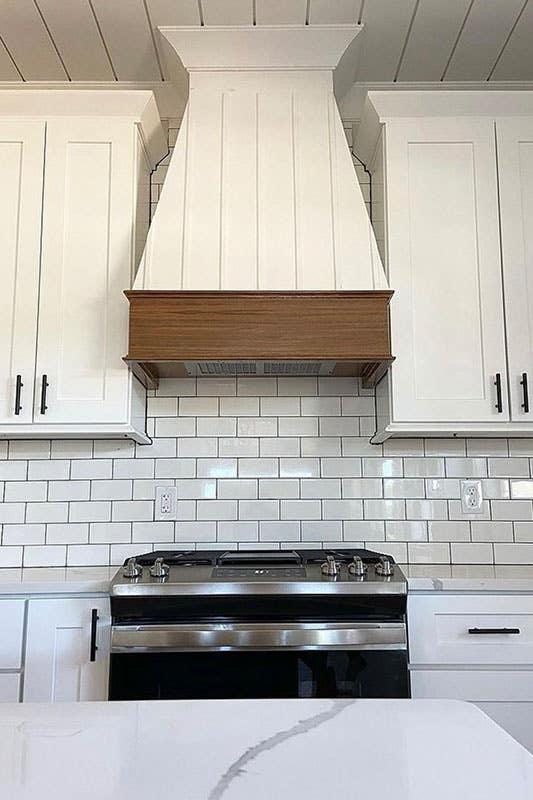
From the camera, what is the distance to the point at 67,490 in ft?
7.55

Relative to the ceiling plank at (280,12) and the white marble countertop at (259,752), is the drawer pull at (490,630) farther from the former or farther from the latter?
the ceiling plank at (280,12)

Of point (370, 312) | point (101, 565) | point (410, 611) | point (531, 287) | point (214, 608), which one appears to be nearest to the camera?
point (214, 608)

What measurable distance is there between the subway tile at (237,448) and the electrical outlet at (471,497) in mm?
840

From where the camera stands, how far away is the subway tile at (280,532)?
2287 mm

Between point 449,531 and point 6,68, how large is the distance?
255 centimetres

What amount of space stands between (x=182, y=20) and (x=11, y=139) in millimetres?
753

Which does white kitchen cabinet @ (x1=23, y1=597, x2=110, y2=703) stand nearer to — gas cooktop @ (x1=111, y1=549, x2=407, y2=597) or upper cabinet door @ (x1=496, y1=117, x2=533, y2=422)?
gas cooktop @ (x1=111, y1=549, x2=407, y2=597)

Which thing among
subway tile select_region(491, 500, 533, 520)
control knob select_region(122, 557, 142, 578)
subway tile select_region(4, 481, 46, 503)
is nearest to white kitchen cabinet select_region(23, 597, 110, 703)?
control knob select_region(122, 557, 142, 578)

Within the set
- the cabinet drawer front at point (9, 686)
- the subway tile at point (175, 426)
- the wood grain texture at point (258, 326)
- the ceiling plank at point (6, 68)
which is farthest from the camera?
the subway tile at point (175, 426)

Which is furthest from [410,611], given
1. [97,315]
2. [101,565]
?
[97,315]

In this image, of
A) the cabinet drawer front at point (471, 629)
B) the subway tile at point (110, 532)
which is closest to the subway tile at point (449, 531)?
the cabinet drawer front at point (471, 629)

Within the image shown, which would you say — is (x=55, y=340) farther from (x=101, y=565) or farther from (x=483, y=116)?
(x=483, y=116)

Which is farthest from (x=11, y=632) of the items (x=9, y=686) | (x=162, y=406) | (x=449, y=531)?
(x=449, y=531)

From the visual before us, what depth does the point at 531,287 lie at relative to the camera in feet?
6.88
